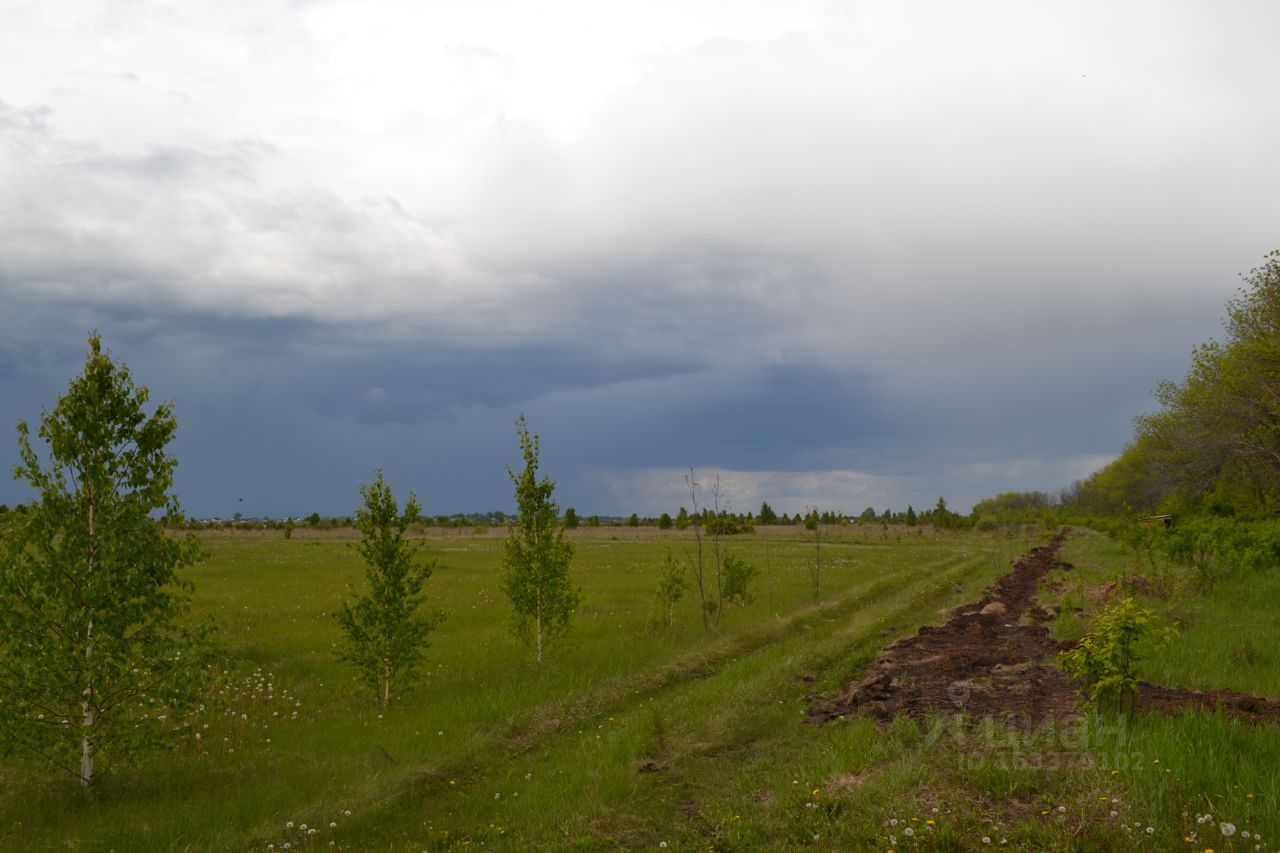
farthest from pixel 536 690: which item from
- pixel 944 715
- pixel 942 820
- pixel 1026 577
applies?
pixel 1026 577

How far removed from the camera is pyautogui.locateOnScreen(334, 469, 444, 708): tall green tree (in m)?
15.9

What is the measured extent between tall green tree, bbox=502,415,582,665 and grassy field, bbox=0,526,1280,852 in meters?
0.97

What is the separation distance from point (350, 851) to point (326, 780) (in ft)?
8.73

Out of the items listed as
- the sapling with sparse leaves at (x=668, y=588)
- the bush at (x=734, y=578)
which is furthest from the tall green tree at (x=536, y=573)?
the bush at (x=734, y=578)

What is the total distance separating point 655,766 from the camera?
11328 millimetres

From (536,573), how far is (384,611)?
5.08 meters

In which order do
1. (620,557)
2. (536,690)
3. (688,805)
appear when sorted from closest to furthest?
(688,805), (536,690), (620,557)

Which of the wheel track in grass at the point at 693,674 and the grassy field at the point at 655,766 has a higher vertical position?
the grassy field at the point at 655,766

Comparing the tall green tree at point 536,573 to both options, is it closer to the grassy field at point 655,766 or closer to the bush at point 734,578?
the grassy field at point 655,766

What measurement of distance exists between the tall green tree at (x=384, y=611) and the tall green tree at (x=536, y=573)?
12.1 ft

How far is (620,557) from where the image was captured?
58.8m

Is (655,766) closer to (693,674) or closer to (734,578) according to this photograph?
(693,674)

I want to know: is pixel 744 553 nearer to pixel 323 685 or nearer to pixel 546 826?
pixel 323 685

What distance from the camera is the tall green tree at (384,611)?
15898 mm
